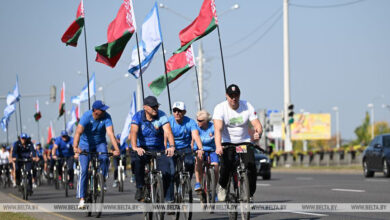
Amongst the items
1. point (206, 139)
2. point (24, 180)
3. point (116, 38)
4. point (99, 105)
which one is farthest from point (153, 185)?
point (24, 180)

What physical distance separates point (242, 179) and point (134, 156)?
5.82ft

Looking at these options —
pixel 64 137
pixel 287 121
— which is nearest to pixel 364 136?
pixel 287 121

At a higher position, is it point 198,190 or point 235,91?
point 235,91

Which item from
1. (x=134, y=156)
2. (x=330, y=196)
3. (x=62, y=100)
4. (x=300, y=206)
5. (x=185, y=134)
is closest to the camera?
(x=134, y=156)

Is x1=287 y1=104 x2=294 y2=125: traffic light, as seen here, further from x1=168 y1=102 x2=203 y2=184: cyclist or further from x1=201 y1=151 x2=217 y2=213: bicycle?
x1=168 y1=102 x2=203 y2=184: cyclist

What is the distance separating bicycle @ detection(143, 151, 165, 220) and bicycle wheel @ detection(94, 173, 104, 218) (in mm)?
2048

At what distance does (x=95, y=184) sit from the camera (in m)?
14.6

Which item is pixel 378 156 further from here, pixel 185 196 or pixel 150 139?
pixel 150 139

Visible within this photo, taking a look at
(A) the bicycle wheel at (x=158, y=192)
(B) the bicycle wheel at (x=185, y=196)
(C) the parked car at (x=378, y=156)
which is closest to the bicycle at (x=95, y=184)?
(B) the bicycle wheel at (x=185, y=196)

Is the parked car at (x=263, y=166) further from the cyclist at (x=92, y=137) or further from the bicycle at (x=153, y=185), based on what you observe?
the bicycle at (x=153, y=185)

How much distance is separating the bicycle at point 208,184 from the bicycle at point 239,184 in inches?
110

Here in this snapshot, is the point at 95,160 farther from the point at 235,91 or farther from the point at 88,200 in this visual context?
the point at 235,91

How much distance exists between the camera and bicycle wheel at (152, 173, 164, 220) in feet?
38.9

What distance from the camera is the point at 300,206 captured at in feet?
52.1
